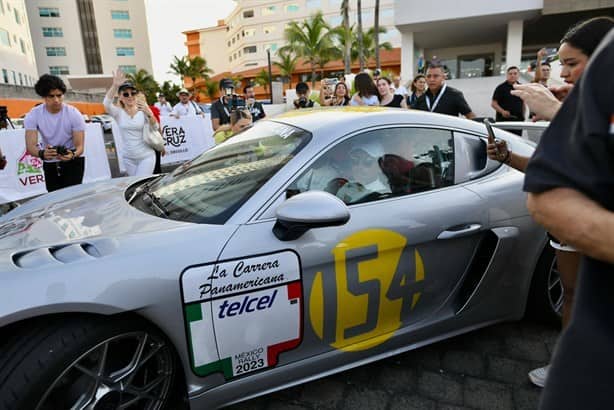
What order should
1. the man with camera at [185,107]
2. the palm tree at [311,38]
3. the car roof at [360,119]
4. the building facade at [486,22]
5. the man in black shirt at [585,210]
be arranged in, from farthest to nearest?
the palm tree at [311,38] < the building facade at [486,22] < the man with camera at [185,107] < the car roof at [360,119] < the man in black shirt at [585,210]

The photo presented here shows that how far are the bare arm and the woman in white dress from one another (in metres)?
4.49

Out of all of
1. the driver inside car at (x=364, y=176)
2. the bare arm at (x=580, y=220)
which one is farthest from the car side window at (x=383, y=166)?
the bare arm at (x=580, y=220)

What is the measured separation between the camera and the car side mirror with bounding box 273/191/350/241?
1.66 metres

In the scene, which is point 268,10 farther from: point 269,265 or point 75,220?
point 269,265

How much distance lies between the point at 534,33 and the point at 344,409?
83.3 ft

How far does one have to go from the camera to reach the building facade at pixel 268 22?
5525cm

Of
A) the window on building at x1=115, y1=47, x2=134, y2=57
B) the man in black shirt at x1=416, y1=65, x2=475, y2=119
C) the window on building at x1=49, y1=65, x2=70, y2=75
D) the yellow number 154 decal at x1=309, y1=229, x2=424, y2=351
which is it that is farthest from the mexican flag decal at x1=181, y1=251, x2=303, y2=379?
the window on building at x1=115, y1=47, x2=134, y2=57

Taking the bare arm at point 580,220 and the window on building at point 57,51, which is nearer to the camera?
the bare arm at point 580,220

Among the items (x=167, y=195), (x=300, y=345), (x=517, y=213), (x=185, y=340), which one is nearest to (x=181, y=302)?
(x=185, y=340)

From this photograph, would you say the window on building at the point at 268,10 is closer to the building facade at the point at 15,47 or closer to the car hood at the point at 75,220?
the building facade at the point at 15,47

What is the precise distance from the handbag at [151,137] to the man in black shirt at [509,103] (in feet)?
16.0

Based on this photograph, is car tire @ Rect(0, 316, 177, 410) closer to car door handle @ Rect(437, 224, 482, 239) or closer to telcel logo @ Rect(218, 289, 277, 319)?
telcel logo @ Rect(218, 289, 277, 319)

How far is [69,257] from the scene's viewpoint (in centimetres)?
157

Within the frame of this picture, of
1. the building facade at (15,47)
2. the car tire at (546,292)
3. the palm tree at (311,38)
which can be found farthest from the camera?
the building facade at (15,47)
